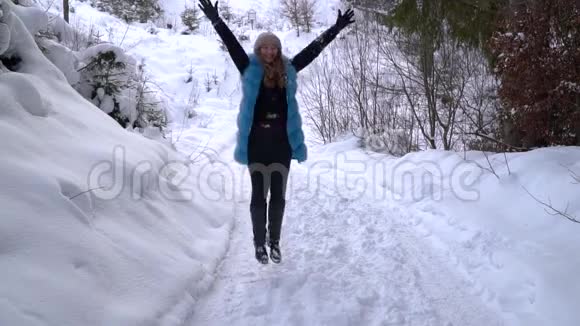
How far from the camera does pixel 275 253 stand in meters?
3.27

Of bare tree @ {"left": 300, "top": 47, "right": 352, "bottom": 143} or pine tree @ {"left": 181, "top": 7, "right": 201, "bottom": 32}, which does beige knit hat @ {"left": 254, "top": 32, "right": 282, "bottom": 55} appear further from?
pine tree @ {"left": 181, "top": 7, "right": 201, "bottom": 32}

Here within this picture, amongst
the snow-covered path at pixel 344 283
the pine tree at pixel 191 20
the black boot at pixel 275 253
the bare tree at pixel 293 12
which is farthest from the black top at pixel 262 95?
the bare tree at pixel 293 12

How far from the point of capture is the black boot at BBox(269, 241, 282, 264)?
3.26 meters

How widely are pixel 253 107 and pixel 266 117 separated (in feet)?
0.42

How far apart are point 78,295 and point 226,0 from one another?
28.9 m

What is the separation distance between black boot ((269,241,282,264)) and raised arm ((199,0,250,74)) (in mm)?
1402

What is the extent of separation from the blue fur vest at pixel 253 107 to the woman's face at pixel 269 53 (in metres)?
0.06

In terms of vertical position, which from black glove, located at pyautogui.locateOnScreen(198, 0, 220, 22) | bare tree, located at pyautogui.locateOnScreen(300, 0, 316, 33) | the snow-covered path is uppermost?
bare tree, located at pyautogui.locateOnScreen(300, 0, 316, 33)

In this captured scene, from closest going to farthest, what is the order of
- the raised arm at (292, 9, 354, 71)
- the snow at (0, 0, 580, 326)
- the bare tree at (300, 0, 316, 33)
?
the snow at (0, 0, 580, 326)
the raised arm at (292, 9, 354, 71)
the bare tree at (300, 0, 316, 33)

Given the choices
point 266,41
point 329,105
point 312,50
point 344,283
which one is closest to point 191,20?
point 329,105

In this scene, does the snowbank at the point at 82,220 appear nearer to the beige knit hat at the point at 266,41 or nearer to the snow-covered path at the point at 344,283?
the snow-covered path at the point at 344,283

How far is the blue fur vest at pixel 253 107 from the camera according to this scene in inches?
116

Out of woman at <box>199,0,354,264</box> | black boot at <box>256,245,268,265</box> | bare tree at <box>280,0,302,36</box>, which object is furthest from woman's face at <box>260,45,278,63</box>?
bare tree at <box>280,0,302,36</box>

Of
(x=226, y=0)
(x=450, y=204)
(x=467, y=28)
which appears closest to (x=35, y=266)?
(x=450, y=204)
